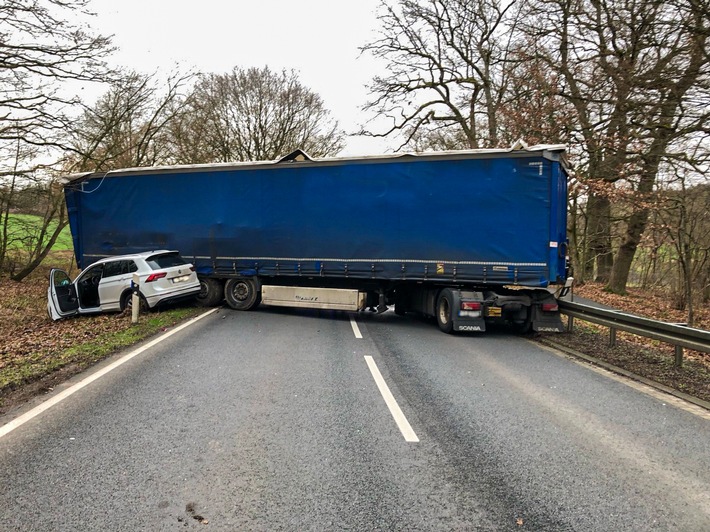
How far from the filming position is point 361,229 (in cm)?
1148

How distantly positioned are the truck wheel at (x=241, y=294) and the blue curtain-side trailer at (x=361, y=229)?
0.03 metres

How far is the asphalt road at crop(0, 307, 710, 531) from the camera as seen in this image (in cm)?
316

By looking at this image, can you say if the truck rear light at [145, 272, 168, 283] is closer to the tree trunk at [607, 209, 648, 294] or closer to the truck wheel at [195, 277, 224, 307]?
the truck wheel at [195, 277, 224, 307]

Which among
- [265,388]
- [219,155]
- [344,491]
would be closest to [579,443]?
[344,491]

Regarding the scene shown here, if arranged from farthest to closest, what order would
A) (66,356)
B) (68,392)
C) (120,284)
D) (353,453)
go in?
1. (120,284)
2. (66,356)
3. (68,392)
4. (353,453)

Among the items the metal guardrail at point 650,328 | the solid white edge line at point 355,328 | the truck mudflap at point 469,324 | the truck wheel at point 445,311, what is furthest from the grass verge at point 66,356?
the metal guardrail at point 650,328

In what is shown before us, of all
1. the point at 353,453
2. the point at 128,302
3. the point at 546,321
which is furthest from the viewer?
the point at 128,302

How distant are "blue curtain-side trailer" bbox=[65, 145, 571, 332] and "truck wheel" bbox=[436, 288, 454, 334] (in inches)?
1.1

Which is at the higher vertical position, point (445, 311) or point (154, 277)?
point (154, 277)

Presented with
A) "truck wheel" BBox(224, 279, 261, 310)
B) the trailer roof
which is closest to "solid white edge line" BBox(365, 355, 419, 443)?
the trailer roof

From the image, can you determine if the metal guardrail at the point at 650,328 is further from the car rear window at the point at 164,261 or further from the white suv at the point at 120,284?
the car rear window at the point at 164,261

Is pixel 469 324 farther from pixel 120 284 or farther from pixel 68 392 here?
pixel 120 284

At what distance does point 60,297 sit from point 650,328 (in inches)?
484

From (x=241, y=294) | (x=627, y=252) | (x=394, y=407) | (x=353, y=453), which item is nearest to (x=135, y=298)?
(x=241, y=294)
